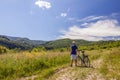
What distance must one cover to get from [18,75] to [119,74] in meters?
8.16

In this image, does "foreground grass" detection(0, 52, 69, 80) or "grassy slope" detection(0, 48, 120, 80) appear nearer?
"grassy slope" detection(0, 48, 120, 80)

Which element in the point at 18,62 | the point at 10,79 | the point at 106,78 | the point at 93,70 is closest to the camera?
the point at 106,78

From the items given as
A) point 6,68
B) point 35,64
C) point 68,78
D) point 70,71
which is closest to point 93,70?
point 70,71

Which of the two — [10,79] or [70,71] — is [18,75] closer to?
[10,79]

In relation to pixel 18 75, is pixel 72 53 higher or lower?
higher

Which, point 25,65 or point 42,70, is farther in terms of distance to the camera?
point 25,65

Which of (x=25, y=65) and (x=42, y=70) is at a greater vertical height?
(x=25, y=65)

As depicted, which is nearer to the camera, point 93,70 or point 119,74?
point 119,74

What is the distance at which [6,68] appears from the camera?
75.6 ft

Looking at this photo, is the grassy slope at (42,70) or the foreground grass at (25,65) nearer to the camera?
the grassy slope at (42,70)

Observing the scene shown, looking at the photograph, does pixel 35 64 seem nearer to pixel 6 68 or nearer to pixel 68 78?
pixel 6 68

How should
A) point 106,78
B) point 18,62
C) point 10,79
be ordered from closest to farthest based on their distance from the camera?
1. point 106,78
2. point 10,79
3. point 18,62

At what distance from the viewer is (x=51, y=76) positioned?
20.7 meters

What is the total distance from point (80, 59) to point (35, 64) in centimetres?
434
